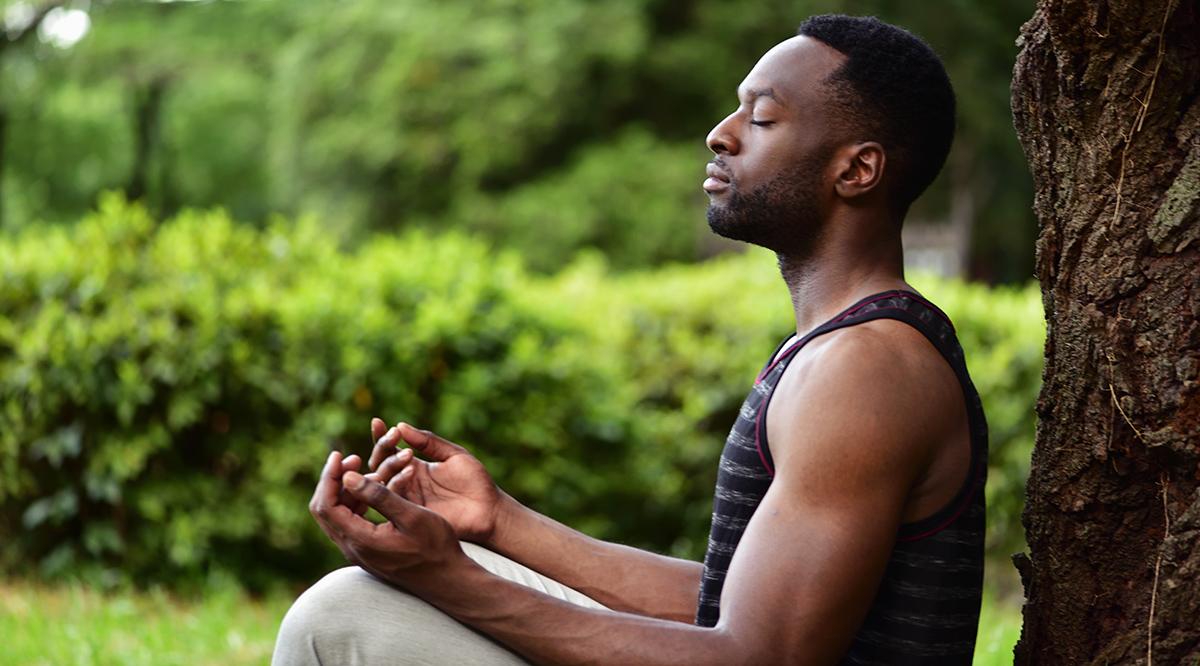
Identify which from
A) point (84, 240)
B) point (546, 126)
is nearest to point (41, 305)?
point (84, 240)

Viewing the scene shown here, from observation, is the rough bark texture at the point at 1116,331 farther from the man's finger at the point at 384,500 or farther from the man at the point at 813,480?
the man's finger at the point at 384,500

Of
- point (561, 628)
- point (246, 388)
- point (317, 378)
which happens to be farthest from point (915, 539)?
point (246, 388)

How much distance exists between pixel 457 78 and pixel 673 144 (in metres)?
2.46

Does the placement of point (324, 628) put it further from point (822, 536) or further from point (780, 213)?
point (780, 213)

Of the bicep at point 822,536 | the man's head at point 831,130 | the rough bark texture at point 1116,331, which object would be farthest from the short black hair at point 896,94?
the bicep at point 822,536

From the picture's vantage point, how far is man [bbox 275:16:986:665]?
6.52 feet

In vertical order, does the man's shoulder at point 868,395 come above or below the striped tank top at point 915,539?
above

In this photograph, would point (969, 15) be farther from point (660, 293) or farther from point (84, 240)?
point (84, 240)

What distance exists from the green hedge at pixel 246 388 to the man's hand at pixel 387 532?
11.7 ft

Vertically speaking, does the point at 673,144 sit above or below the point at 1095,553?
above

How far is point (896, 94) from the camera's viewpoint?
2301mm

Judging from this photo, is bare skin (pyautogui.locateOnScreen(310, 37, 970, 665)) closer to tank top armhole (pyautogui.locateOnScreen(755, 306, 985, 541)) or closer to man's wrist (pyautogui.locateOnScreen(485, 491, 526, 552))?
tank top armhole (pyautogui.locateOnScreen(755, 306, 985, 541))

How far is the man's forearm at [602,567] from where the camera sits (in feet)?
8.97

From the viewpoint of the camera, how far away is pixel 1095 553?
2.33 meters
